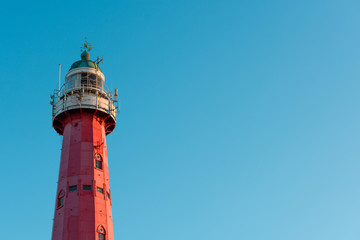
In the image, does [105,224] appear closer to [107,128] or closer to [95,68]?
[107,128]

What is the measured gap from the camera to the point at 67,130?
56.2 metres

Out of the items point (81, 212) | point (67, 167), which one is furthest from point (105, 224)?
point (67, 167)

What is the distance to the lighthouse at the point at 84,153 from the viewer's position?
164 feet

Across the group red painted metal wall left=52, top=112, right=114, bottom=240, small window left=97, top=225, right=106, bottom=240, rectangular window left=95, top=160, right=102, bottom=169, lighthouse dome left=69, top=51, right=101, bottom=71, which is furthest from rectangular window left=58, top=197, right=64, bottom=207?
lighthouse dome left=69, top=51, right=101, bottom=71

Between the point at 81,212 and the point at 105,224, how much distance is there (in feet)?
9.03

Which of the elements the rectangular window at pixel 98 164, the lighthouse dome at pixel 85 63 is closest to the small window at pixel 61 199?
the rectangular window at pixel 98 164

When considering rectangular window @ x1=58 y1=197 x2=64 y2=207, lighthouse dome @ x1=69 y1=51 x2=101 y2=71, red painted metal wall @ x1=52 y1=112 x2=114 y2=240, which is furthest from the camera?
lighthouse dome @ x1=69 y1=51 x2=101 y2=71

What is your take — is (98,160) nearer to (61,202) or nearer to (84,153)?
(84,153)

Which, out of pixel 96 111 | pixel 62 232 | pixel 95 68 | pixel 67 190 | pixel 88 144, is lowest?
pixel 62 232

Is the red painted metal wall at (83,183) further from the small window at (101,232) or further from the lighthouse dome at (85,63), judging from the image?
the lighthouse dome at (85,63)

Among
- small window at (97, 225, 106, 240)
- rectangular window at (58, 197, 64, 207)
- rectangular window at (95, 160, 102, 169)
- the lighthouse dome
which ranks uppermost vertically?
the lighthouse dome

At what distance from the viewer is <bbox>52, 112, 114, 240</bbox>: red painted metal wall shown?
4944 cm

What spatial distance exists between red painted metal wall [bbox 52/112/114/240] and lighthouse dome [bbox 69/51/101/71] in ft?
21.4

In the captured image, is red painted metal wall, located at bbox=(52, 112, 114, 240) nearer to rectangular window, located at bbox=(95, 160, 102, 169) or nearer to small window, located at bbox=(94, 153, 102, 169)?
small window, located at bbox=(94, 153, 102, 169)
